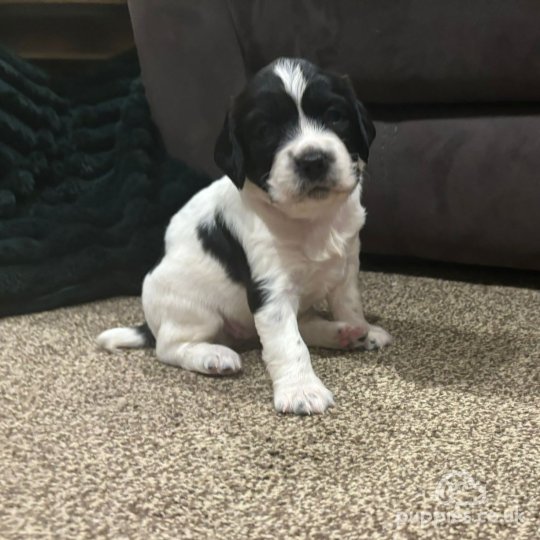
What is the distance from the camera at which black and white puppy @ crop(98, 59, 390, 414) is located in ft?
4.81

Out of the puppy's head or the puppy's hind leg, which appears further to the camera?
the puppy's hind leg

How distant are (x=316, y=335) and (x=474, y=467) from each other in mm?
657

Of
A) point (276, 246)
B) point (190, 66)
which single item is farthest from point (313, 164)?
point (190, 66)

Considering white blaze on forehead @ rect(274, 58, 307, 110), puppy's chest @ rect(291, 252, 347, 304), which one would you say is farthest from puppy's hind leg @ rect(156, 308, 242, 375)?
white blaze on forehead @ rect(274, 58, 307, 110)

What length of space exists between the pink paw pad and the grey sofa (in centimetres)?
65

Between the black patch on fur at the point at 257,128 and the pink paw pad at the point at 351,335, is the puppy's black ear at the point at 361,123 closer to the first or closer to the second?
the black patch on fur at the point at 257,128

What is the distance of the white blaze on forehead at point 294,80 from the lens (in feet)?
4.78

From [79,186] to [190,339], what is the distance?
107 centimetres

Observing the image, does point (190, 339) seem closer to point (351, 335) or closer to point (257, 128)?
point (351, 335)

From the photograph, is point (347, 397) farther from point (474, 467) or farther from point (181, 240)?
point (181, 240)

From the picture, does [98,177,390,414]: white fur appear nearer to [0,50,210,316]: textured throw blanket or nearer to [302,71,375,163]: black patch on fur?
[302,71,375,163]: black patch on fur

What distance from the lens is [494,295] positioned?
2111 mm

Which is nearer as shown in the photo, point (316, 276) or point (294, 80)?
point (294, 80)

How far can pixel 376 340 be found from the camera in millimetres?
1768
